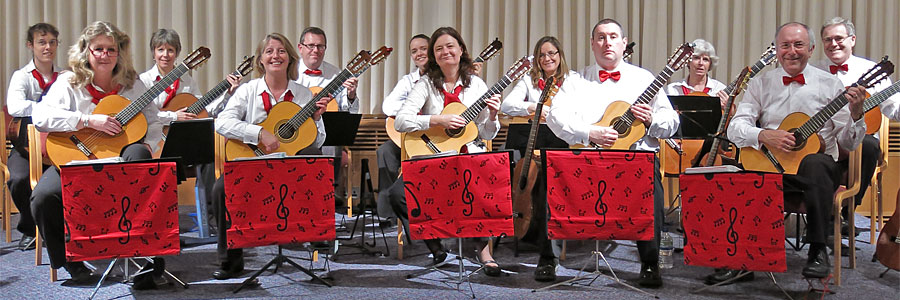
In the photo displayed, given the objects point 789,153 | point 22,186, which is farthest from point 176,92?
point 789,153

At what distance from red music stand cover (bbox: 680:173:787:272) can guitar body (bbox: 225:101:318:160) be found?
82.7 inches

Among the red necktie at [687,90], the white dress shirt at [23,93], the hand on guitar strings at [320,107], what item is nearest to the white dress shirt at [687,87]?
the red necktie at [687,90]

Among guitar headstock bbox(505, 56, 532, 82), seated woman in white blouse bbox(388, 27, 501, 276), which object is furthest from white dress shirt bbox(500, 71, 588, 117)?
seated woman in white blouse bbox(388, 27, 501, 276)

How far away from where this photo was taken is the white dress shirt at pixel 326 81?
5.86m

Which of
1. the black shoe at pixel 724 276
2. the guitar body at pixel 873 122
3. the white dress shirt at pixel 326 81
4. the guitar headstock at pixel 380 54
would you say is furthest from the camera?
the white dress shirt at pixel 326 81

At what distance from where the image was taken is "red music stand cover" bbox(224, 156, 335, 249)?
358 cm

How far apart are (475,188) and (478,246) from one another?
0.61 metres

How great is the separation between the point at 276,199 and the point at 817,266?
2.48m

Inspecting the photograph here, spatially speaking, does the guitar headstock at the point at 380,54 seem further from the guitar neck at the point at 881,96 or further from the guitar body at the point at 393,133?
the guitar neck at the point at 881,96

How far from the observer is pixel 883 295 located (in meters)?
3.70

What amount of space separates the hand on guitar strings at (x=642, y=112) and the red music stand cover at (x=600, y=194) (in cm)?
42

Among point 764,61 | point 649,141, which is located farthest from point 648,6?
point 649,141

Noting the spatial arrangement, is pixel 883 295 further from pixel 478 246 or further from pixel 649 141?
pixel 478 246

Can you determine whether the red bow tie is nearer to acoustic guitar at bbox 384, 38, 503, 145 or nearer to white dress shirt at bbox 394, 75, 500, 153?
white dress shirt at bbox 394, 75, 500, 153
